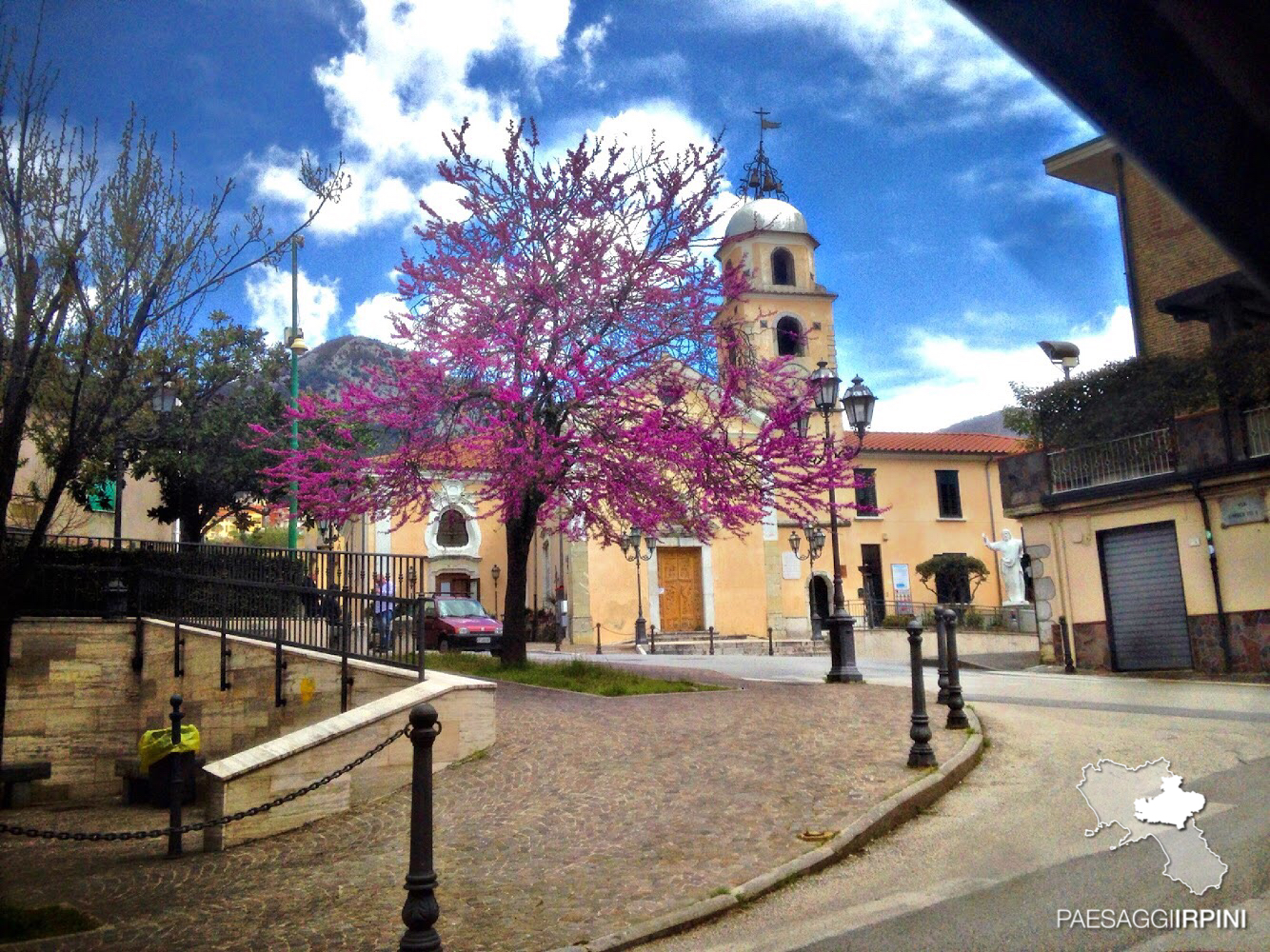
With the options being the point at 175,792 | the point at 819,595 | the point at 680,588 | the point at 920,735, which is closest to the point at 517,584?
the point at 175,792

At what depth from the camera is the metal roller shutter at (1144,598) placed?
1859 cm

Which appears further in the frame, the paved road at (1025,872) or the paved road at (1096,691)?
the paved road at (1096,691)

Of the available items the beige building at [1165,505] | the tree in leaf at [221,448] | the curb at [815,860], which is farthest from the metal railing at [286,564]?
the beige building at [1165,505]

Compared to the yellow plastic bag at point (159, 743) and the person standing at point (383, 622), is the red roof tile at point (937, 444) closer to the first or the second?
the person standing at point (383, 622)

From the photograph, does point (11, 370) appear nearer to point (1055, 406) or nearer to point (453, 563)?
point (1055, 406)

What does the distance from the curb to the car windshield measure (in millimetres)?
20058

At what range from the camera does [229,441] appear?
27984 millimetres

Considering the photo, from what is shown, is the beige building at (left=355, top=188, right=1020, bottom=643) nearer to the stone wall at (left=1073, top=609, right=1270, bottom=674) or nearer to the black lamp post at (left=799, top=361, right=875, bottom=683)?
the stone wall at (left=1073, top=609, right=1270, bottom=674)

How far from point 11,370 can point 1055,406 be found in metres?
19.2

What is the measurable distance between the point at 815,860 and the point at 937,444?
42034 millimetres

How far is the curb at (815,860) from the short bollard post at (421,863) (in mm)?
652

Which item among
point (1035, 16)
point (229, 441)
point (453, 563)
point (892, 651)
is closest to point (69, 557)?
point (229, 441)

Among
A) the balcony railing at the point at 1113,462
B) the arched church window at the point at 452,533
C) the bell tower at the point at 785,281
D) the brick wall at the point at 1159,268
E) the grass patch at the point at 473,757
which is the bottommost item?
the grass patch at the point at 473,757

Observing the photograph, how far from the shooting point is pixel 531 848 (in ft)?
21.4
